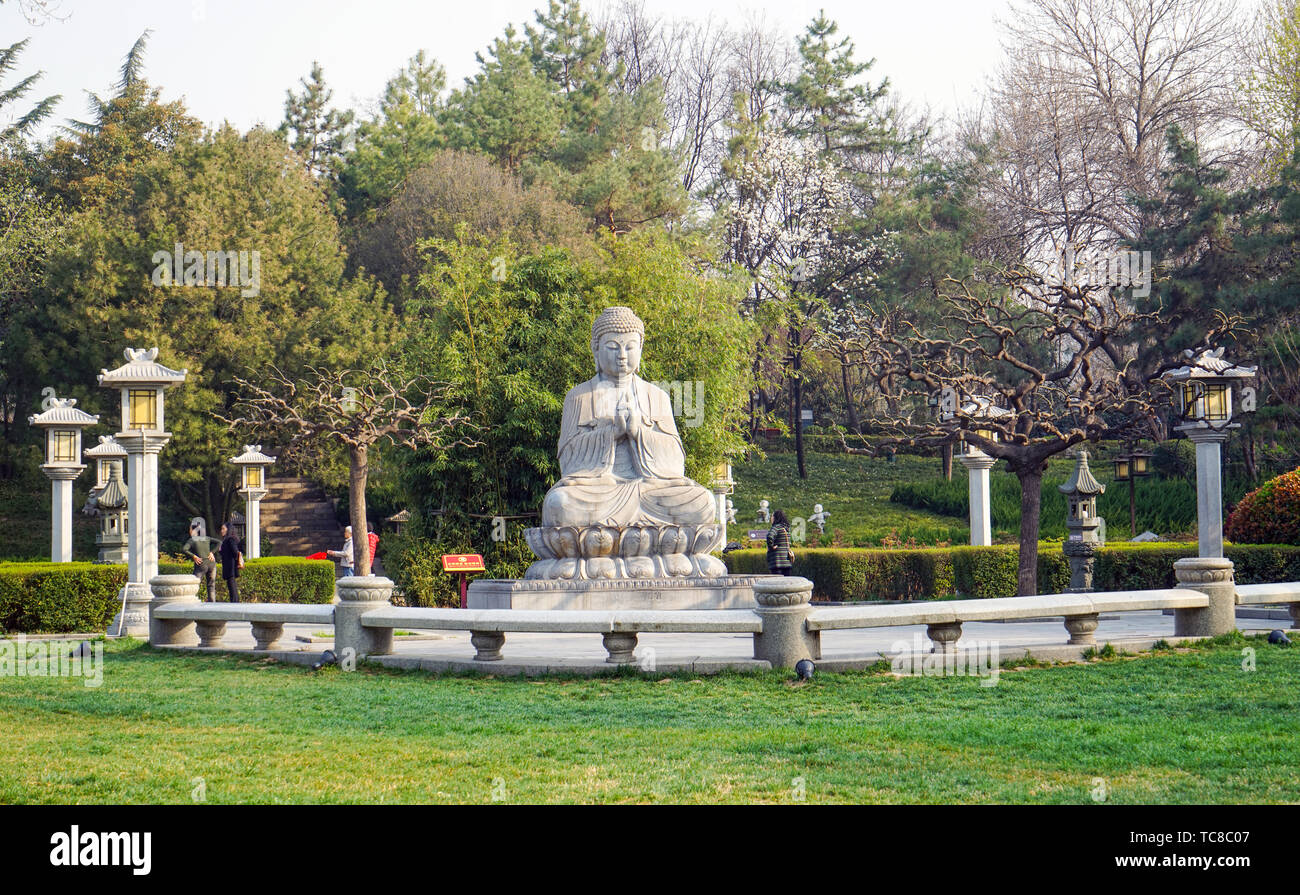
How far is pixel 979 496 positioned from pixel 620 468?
785cm

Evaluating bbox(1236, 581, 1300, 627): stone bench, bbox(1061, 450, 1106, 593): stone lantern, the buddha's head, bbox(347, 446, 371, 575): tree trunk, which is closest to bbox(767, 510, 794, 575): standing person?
bbox(1061, 450, 1106, 593): stone lantern

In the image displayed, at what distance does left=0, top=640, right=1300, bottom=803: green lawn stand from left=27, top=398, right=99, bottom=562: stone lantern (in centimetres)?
1099

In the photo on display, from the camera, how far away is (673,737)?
25.1 feet

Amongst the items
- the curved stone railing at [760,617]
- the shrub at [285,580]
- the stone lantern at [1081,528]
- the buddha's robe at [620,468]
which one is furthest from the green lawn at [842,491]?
the curved stone railing at [760,617]

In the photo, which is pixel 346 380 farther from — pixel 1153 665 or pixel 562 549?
pixel 1153 665

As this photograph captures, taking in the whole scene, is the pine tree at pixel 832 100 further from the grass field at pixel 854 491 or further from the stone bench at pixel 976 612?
the stone bench at pixel 976 612

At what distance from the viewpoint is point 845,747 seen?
23.8 ft

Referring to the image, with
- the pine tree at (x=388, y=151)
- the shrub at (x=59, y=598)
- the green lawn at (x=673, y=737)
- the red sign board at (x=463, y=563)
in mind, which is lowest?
the green lawn at (x=673, y=737)

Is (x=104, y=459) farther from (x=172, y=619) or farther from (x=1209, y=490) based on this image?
(x=1209, y=490)

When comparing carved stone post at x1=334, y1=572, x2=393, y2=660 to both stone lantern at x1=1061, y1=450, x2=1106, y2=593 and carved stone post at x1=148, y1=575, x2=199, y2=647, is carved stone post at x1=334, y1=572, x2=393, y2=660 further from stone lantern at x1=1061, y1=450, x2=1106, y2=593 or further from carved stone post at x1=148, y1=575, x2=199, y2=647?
stone lantern at x1=1061, y1=450, x2=1106, y2=593

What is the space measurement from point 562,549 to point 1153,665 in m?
6.90

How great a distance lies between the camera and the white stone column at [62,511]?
20484 mm

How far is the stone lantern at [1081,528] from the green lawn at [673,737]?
6.46 metres

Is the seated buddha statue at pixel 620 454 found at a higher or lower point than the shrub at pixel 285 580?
higher
